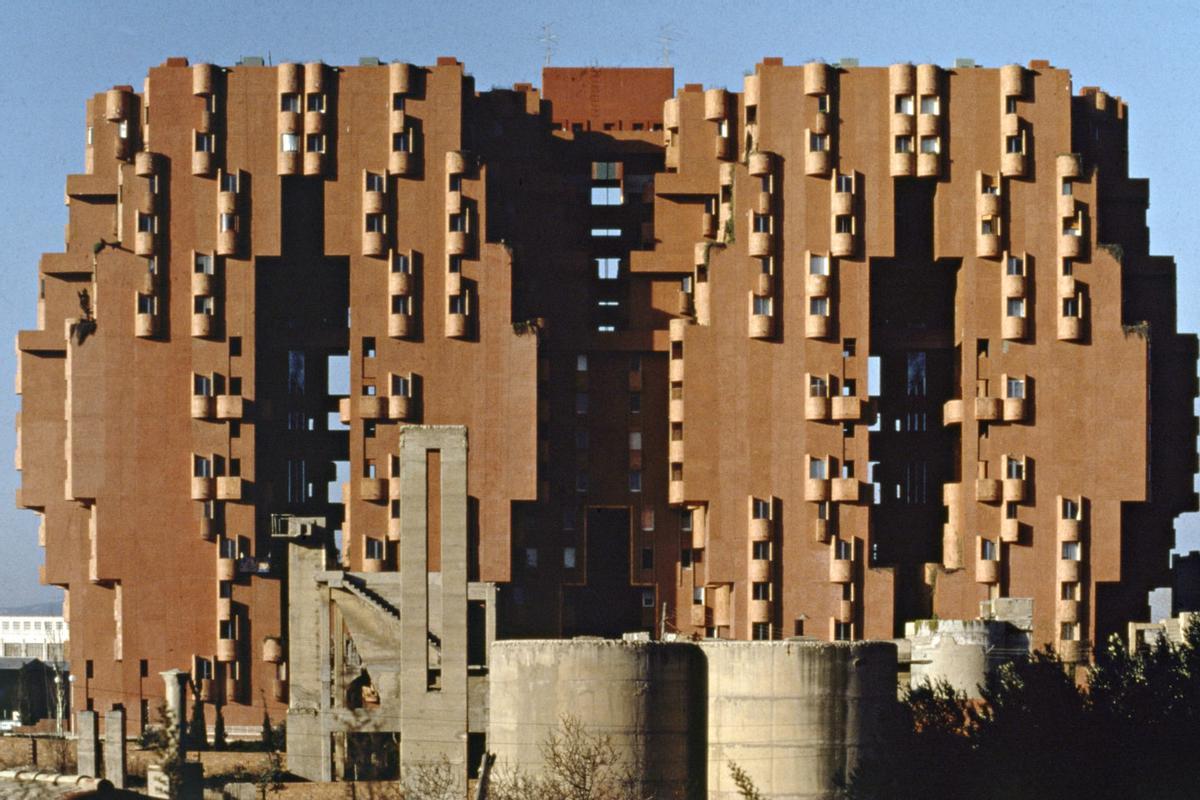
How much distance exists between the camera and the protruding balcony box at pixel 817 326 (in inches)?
5315

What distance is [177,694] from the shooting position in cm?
12938

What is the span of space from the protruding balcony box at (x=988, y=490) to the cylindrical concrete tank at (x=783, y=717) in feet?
132

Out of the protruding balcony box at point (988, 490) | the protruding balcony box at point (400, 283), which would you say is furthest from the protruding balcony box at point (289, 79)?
the protruding balcony box at point (988, 490)

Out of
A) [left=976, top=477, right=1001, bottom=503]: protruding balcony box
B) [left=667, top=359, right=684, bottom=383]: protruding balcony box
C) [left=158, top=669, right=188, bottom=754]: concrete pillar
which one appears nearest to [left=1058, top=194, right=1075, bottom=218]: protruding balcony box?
[left=976, top=477, right=1001, bottom=503]: protruding balcony box

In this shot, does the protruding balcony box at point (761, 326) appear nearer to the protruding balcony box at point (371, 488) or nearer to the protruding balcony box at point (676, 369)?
the protruding balcony box at point (676, 369)

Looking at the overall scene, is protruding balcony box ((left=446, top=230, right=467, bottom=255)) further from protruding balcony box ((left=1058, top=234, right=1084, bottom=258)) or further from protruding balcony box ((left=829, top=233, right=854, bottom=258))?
protruding balcony box ((left=1058, top=234, right=1084, bottom=258))

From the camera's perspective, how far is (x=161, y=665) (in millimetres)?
136250

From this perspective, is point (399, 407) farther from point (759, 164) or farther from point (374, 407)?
point (759, 164)

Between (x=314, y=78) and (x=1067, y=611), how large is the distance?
4963 centimetres

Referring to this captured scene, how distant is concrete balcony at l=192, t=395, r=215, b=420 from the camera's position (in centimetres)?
13575

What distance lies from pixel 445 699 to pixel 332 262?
153ft

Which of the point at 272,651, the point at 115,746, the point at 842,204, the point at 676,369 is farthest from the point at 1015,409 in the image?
the point at 115,746

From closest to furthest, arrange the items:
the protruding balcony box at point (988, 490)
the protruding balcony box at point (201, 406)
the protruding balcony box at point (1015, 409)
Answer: the protruding balcony box at point (988, 490) → the protruding balcony box at point (1015, 409) → the protruding balcony box at point (201, 406)

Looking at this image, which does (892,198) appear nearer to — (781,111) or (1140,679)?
(781,111)
